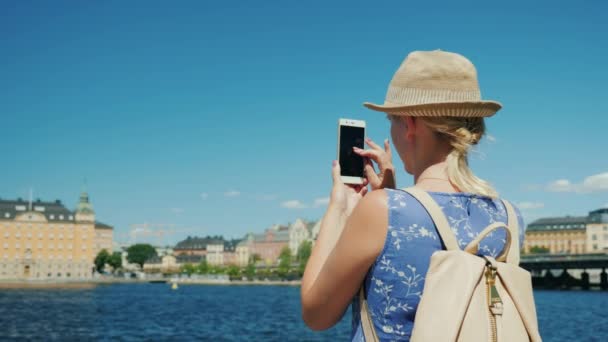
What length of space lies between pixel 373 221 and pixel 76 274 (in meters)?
169

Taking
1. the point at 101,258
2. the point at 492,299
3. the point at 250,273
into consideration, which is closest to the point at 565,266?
the point at 250,273

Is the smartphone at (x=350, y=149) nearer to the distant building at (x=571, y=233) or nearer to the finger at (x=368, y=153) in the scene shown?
the finger at (x=368, y=153)

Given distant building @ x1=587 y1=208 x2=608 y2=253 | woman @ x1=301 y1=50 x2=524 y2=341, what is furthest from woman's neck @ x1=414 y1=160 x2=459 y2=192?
distant building @ x1=587 y1=208 x2=608 y2=253

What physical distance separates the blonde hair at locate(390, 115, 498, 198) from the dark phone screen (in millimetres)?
456

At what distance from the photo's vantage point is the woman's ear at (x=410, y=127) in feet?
7.88

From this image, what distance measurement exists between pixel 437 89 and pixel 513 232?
55cm

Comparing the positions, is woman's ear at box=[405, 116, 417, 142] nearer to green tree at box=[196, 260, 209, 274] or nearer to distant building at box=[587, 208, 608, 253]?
distant building at box=[587, 208, 608, 253]

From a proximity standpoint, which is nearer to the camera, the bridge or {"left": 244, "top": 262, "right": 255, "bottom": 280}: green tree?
the bridge

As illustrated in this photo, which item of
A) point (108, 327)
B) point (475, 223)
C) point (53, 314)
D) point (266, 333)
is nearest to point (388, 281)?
point (475, 223)

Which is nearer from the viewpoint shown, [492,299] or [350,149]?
[492,299]

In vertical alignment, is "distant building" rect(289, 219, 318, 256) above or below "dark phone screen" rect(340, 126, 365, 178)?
above

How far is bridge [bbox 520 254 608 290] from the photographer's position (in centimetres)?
8694

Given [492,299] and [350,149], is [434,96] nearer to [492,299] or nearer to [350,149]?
[350,149]

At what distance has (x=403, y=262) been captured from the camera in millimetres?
2170
